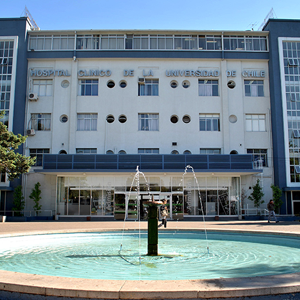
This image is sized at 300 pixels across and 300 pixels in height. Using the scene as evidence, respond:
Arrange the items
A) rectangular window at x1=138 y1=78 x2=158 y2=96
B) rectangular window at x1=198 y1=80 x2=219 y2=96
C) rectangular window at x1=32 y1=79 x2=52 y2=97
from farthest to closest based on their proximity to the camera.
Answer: rectangular window at x1=198 y1=80 x2=219 y2=96 → rectangular window at x1=32 y1=79 x2=52 y2=97 → rectangular window at x1=138 y1=78 x2=158 y2=96

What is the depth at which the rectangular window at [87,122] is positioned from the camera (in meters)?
32.8

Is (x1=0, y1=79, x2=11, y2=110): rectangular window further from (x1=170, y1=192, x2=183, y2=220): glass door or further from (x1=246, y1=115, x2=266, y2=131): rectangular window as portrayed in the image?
(x1=246, y1=115, x2=266, y2=131): rectangular window

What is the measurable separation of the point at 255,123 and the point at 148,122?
1028 cm

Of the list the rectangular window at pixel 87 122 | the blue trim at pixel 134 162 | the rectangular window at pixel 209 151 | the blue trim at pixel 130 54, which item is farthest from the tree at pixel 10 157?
the rectangular window at pixel 209 151

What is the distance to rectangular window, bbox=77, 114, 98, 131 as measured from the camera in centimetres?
3284

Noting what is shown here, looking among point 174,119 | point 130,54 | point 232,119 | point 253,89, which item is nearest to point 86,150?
point 174,119

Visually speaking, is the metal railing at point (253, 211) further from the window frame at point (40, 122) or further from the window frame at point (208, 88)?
the window frame at point (40, 122)

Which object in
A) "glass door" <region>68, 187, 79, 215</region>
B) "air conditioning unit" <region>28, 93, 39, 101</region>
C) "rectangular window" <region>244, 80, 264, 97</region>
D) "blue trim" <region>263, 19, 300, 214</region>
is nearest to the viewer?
"glass door" <region>68, 187, 79, 215</region>

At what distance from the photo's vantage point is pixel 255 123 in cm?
3322

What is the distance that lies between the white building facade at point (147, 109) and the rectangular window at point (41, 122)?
4.0 inches

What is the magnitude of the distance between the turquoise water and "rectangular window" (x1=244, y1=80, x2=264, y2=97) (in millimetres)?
23091

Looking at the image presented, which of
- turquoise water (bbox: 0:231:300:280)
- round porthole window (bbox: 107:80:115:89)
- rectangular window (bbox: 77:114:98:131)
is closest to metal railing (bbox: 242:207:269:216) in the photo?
rectangular window (bbox: 77:114:98:131)

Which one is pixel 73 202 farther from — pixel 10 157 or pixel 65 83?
pixel 65 83

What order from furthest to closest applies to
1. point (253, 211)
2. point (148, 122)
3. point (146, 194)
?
point (148, 122) → point (253, 211) → point (146, 194)
